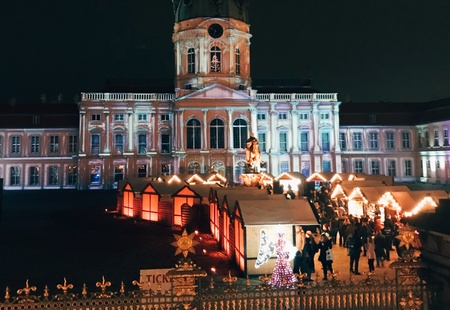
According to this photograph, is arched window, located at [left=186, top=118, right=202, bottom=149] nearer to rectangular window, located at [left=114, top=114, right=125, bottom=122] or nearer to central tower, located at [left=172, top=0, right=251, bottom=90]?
central tower, located at [left=172, top=0, right=251, bottom=90]

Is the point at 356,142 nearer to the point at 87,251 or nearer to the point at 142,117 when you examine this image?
the point at 142,117

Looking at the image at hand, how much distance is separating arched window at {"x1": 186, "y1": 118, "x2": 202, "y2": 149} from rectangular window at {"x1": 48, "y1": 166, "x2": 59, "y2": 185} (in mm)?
16855

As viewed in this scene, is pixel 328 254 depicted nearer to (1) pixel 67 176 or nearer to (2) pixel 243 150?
(2) pixel 243 150

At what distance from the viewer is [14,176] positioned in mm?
48125

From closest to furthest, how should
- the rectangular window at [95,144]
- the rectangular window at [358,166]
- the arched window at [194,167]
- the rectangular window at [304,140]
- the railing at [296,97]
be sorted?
1. the arched window at [194,167]
2. the rectangular window at [95,144]
3. the railing at [296,97]
4. the rectangular window at [304,140]
5. the rectangular window at [358,166]

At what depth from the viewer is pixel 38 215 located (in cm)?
2561

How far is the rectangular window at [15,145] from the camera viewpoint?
48531 millimetres

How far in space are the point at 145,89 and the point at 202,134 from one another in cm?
1222

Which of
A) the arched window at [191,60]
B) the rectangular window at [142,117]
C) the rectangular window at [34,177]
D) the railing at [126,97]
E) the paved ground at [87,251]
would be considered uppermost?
the arched window at [191,60]

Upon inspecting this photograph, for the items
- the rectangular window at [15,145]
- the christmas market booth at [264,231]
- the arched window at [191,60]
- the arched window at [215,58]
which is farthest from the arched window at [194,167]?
the christmas market booth at [264,231]

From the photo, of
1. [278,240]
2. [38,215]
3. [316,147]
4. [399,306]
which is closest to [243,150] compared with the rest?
[316,147]

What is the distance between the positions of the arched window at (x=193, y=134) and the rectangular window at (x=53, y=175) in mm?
16855

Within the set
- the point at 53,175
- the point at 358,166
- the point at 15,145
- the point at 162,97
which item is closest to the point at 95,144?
the point at 53,175

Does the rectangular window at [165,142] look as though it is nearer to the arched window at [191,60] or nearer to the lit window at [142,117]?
the lit window at [142,117]
